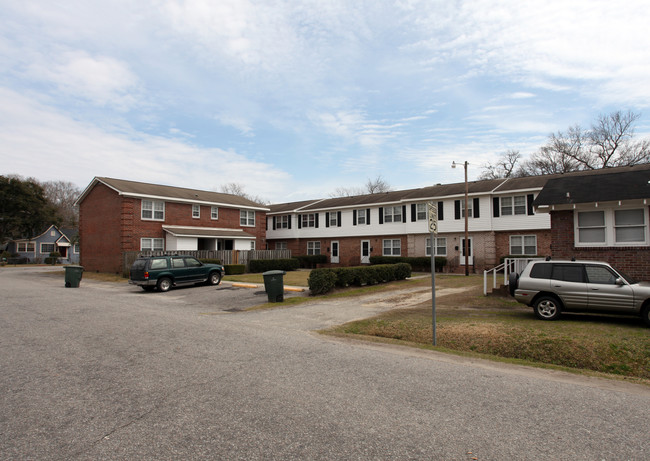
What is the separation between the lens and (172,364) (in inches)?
256

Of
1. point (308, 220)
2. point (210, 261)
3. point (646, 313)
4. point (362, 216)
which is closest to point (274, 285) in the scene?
point (646, 313)

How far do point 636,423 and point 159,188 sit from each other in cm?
3497

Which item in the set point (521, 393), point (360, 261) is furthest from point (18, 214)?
point (521, 393)

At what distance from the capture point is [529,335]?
28.1 feet

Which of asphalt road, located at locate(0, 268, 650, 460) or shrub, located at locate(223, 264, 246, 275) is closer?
asphalt road, located at locate(0, 268, 650, 460)

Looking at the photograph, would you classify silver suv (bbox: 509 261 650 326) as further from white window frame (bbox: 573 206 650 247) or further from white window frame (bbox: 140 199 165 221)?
white window frame (bbox: 140 199 165 221)

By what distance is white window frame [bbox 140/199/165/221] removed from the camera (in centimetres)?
3078

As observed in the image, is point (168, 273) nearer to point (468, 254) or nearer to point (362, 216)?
point (362, 216)

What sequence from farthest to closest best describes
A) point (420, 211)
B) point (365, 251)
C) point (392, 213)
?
point (365, 251) < point (392, 213) < point (420, 211)

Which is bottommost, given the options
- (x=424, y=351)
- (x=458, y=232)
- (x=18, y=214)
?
(x=424, y=351)

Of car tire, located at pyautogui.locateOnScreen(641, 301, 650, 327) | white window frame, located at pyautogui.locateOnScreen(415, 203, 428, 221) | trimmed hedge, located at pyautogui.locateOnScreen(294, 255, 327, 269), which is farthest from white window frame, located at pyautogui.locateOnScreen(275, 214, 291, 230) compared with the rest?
car tire, located at pyautogui.locateOnScreen(641, 301, 650, 327)

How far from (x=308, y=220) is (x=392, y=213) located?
9701 millimetres

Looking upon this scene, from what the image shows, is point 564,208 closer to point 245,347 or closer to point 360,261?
point 245,347

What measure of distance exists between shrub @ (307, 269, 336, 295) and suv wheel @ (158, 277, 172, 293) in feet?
24.2
